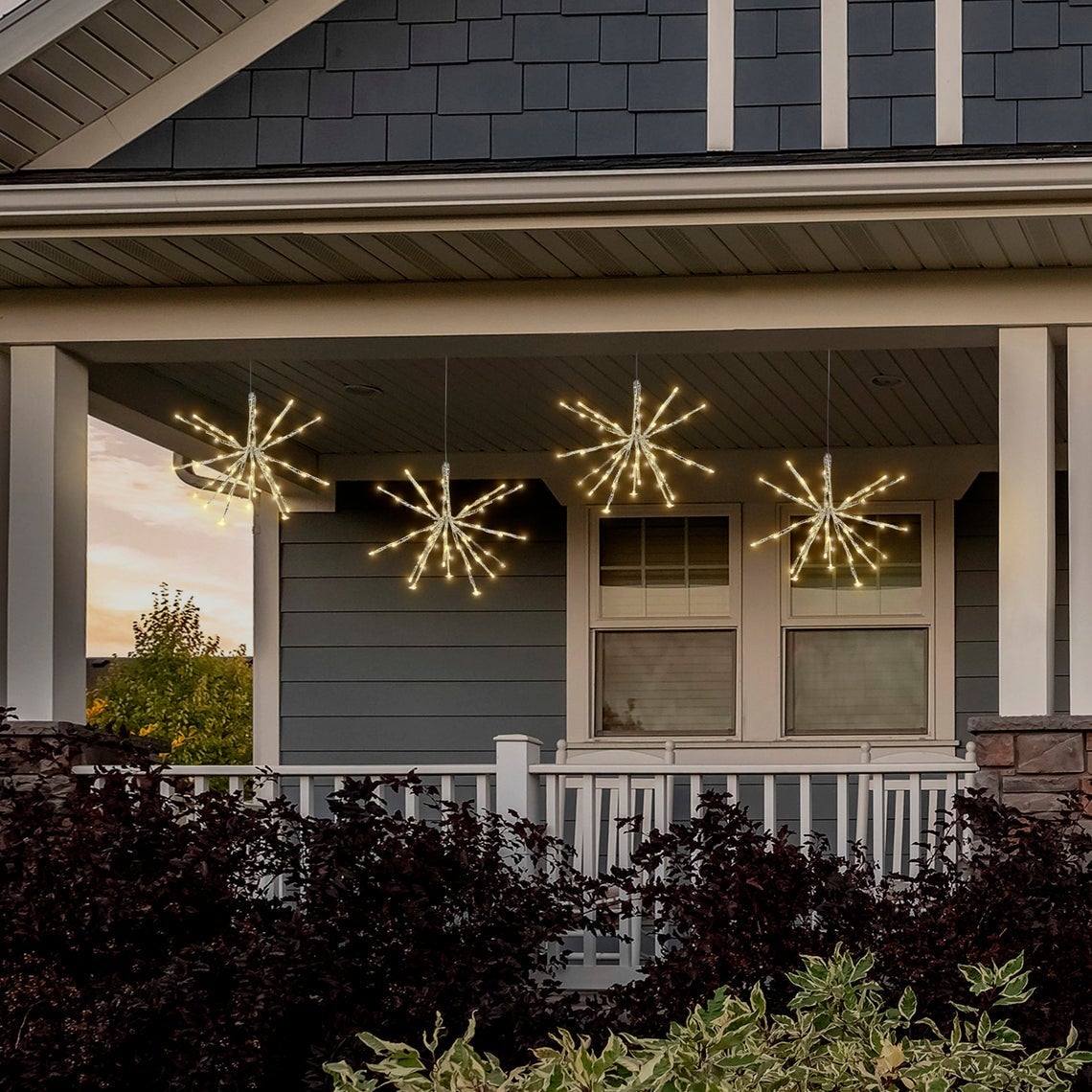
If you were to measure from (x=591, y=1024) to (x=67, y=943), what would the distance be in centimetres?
175

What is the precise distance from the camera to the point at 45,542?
646 cm

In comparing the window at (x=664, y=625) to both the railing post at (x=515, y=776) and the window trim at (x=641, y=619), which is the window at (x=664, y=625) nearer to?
the window trim at (x=641, y=619)

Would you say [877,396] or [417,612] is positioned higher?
[877,396]

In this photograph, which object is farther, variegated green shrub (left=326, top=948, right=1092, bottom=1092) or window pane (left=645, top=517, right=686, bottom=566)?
window pane (left=645, top=517, right=686, bottom=566)

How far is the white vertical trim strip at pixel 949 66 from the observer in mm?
6051

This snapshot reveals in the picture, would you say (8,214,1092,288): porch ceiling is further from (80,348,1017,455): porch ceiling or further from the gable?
(80,348,1017,455): porch ceiling

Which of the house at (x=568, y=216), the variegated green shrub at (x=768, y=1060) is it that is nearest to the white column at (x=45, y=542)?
the house at (x=568, y=216)

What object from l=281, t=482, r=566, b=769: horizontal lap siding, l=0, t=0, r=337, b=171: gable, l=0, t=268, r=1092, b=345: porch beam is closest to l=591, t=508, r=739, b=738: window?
l=281, t=482, r=566, b=769: horizontal lap siding

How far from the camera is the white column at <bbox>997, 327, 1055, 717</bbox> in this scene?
5977mm

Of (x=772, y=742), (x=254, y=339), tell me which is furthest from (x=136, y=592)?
(x=254, y=339)

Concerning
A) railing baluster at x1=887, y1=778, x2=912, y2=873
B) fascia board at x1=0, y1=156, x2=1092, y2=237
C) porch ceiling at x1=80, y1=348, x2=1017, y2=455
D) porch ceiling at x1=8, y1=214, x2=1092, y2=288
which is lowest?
railing baluster at x1=887, y1=778, x2=912, y2=873

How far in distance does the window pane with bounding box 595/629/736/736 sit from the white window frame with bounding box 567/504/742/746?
4 cm

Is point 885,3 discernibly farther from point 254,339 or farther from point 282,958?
point 282,958

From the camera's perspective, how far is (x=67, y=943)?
5.26 meters
